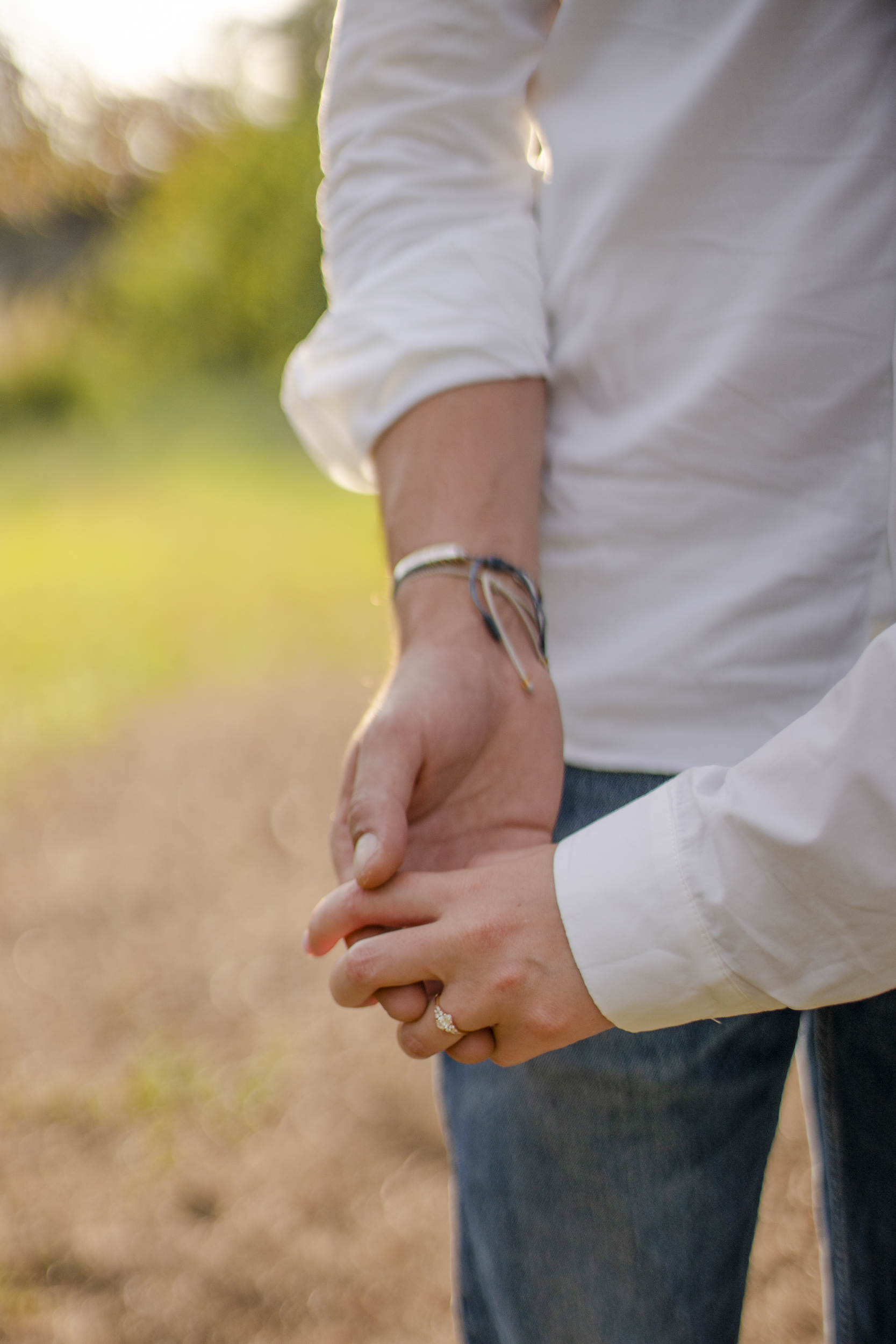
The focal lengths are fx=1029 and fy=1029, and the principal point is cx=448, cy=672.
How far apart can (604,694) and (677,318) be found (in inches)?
15.0

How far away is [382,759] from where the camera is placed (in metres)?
0.98

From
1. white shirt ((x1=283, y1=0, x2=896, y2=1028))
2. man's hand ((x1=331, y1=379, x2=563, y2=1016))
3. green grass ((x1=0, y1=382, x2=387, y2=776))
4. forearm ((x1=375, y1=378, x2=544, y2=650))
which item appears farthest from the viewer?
green grass ((x1=0, y1=382, x2=387, y2=776))

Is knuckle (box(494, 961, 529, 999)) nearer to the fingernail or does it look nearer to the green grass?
the fingernail

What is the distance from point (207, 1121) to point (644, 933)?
1.92m

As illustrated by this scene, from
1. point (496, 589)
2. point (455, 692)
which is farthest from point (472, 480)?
point (455, 692)

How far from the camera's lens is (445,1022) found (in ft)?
2.85

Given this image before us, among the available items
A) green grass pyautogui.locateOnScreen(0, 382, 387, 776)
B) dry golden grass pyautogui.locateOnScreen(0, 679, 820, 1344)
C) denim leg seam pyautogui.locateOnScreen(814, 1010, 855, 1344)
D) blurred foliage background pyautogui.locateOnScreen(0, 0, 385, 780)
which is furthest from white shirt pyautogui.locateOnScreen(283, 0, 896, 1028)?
blurred foliage background pyautogui.locateOnScreen(0, 0, 385, 780)

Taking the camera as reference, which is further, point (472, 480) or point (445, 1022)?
point (472, 480)

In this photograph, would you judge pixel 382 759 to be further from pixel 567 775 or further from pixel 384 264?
pixel 384 264

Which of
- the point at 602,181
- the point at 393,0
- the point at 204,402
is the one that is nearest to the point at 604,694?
the point at 602,181

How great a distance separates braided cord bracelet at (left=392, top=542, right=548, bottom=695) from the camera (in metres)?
1.09

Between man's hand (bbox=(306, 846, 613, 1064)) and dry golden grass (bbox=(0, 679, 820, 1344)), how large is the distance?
131 centimetres

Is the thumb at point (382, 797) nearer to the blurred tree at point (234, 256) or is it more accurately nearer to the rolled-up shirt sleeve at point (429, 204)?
the rolled-up shirt sleeve at point (429, 204)

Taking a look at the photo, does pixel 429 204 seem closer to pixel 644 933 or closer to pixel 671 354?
pixel 671 354
